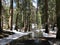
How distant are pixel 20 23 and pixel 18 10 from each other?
241 inches

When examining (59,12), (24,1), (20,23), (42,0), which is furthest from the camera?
(20,23)

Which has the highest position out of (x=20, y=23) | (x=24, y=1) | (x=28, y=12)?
(x=24, y=1)

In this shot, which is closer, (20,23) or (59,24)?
(59,24)

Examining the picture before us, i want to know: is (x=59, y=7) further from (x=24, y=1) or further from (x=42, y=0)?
(x=24, y=1)

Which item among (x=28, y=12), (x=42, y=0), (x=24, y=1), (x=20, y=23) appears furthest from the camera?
(x=20, y=23)

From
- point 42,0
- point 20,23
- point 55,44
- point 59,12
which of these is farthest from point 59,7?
point 20,23

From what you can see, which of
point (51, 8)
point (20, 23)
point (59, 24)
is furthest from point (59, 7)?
point (20, 23)

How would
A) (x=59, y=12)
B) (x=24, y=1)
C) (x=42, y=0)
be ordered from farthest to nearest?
(x=24, y=1) < (x=42, y=0) < (x=59, y=12)

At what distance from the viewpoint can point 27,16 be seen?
1677 inches

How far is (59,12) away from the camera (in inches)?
529

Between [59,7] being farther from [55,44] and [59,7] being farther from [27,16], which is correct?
[27,16]

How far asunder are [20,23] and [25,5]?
902 cm

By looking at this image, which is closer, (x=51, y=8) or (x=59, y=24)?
(x=59, y=24)

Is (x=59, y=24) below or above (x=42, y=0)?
below
